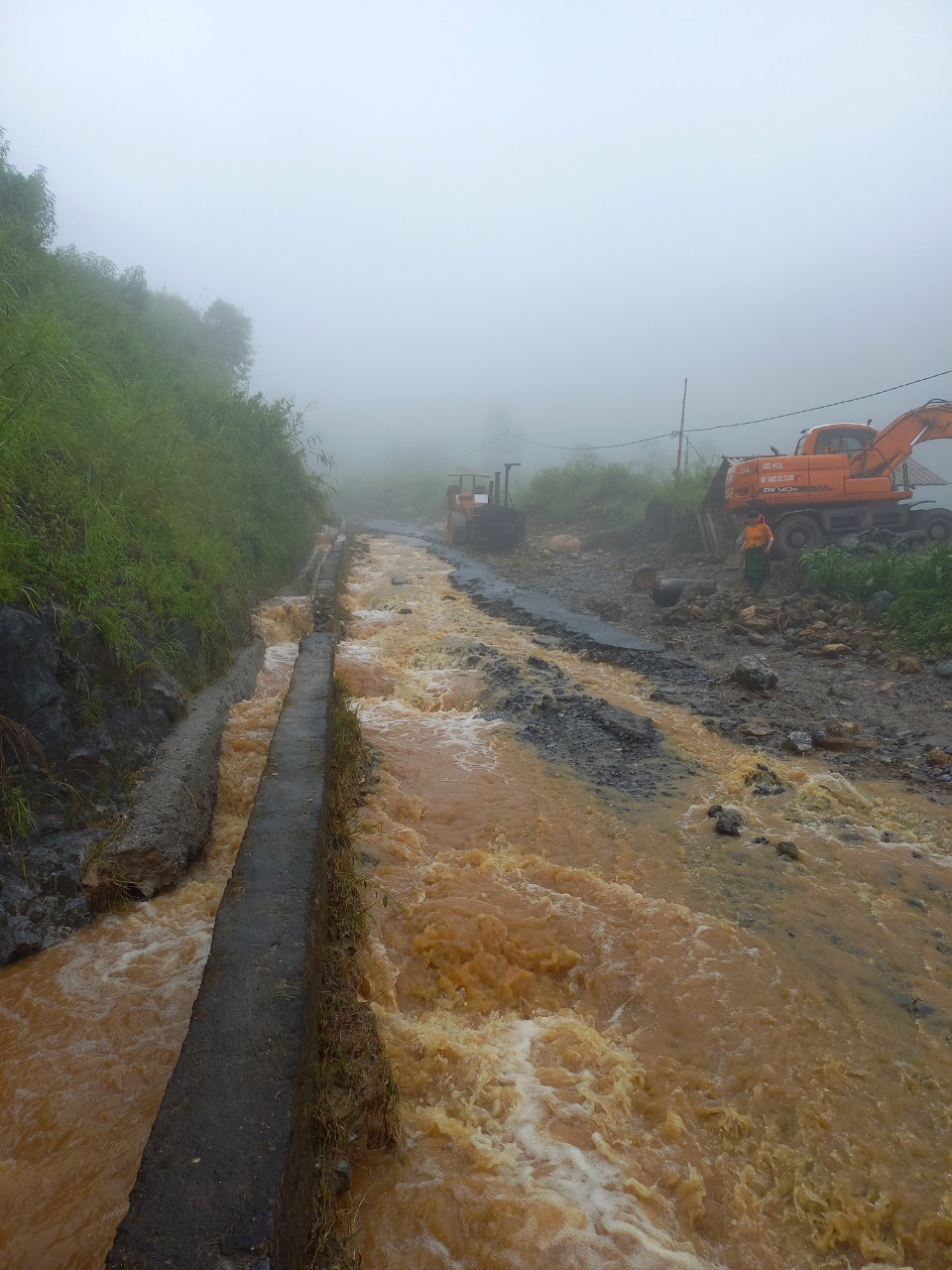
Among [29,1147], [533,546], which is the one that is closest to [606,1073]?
[29,1147]

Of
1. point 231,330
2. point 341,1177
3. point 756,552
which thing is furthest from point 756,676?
point 231,330

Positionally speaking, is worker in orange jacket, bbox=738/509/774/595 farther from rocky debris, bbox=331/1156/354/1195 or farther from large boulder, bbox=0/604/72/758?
rocky debris, bbox=331/1156/354/1195

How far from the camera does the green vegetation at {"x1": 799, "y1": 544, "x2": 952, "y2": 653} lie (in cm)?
773

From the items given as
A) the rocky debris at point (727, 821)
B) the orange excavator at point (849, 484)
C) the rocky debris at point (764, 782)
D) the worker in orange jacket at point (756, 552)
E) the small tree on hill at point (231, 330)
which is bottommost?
the rocky debris at point (727, 821)

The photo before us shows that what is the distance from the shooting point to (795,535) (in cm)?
1222

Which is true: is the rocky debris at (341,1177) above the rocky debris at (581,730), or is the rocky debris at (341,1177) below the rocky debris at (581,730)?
below

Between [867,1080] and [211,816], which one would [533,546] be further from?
[867,1080]

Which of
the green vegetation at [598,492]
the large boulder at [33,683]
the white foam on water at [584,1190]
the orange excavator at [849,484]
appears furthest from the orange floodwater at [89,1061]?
the green vegetation at [598,492]

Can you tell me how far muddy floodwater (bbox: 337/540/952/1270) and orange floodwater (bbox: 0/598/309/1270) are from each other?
893 mm

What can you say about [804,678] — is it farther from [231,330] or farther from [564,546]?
[231,330]

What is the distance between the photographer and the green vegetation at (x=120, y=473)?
4438 millimetres

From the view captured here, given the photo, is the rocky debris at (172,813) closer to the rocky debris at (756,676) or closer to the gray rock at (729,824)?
the gray rock at (729,824)

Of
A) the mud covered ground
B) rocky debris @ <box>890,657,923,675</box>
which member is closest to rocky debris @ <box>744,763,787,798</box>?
the mud covered ground

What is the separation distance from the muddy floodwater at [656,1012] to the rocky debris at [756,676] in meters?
1.53
